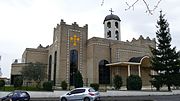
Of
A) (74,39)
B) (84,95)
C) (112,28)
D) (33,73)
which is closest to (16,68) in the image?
(33,73)

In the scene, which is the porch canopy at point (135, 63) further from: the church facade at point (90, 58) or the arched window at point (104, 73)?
the arched window at point (104, 73)

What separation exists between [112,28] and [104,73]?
40.9 ft

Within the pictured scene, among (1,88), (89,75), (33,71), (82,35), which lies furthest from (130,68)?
(1,88)

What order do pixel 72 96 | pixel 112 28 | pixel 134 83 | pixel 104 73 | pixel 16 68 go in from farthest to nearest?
pixel 112 28 < pixel 16 68 < pixel 104 73 < pixel 134 83 < pixel 72 96

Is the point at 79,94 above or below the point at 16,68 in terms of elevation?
below

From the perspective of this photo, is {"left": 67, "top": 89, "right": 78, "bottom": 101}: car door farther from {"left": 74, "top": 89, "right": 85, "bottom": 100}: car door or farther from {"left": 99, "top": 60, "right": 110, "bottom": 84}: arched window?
{"left": 99, "top": 60, "right": 110, "bottom": 84}: arched window

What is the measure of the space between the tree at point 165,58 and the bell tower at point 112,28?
16.8m

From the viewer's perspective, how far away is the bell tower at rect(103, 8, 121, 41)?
53.8 meters

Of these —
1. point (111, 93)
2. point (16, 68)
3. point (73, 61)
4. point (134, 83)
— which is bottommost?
point (111, 93)

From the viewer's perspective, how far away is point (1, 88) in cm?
3434

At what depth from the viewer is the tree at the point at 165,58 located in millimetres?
35562

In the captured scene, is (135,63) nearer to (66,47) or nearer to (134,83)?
(134,83)

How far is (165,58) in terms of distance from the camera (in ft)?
119

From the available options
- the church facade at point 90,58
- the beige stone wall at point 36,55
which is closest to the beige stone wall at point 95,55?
the church facade at point 90,58
